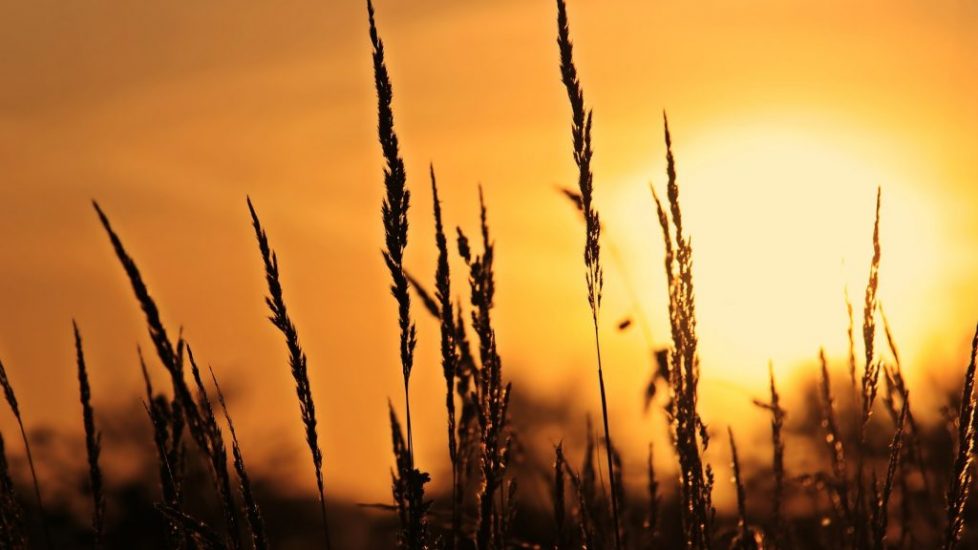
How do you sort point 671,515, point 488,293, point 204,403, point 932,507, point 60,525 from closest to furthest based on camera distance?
point 204,403 → point 488,293 → point 932,507 → point 60,525 → point 671,515

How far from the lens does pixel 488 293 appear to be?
9.60ft

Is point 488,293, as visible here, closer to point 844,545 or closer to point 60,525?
point 844,545

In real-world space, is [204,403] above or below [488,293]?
below

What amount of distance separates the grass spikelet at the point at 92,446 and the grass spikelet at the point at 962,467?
2.02 m

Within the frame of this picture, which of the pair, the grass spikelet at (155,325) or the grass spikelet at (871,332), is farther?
the grass spikelet at (871,332)

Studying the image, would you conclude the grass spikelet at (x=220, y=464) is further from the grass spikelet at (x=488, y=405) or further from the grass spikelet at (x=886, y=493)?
the grass spikelet at (x=886, y=493)

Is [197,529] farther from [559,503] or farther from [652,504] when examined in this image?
[652,504]

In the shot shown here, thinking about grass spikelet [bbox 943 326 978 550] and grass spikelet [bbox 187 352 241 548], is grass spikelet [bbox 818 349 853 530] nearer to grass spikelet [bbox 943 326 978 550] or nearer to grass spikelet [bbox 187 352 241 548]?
grass spikelet [bbox 943 326 978 550]

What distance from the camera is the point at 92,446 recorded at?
10.1 ft

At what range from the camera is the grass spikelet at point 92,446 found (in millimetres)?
3078

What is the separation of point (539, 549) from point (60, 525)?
3.04m

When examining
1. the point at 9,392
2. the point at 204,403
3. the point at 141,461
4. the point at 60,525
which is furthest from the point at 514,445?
the point at 141,461

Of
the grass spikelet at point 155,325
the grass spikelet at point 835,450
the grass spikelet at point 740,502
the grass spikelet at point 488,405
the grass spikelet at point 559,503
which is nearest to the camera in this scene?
the grass spikelet at point 155,325

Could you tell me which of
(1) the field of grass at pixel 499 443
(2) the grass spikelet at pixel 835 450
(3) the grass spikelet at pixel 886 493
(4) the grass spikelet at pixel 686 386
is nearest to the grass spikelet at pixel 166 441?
(1) the field of grass at pixel 499 443
